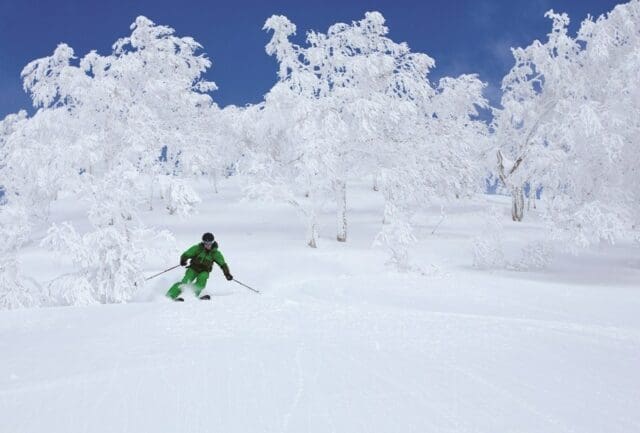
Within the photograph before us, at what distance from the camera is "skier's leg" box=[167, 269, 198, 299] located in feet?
31.0

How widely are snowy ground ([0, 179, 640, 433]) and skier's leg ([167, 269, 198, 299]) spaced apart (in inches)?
74.4

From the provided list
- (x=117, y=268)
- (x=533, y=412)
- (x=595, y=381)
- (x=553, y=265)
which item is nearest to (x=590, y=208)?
(x=553, y=265)

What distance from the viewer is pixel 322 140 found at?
1689cm

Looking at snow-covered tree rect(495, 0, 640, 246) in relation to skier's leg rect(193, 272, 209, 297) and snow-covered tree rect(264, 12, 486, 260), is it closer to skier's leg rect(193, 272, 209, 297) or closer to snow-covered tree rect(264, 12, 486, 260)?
snow-covered tree rect(264, 12, 486, 260)

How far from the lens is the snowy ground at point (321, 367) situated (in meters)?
3.34

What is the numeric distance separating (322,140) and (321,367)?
1319 cm

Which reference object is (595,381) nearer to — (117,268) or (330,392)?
(330,392)

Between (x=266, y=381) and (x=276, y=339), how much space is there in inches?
51.8

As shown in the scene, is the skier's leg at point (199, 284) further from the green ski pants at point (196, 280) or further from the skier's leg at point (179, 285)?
the skier's leg at point (179, 285)

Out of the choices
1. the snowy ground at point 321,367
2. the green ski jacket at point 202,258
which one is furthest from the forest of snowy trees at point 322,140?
the snowy ground at point 321,367

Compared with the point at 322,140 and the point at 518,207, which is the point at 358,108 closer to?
the point at 322,140

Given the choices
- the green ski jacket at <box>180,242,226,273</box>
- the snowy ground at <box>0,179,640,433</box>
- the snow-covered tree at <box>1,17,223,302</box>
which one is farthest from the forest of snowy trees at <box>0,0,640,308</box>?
the snowy ground at <box>0,179,640,433</box>

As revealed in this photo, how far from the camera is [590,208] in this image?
42.3ft

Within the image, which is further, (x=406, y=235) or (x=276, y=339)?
(x=406, y=235)
